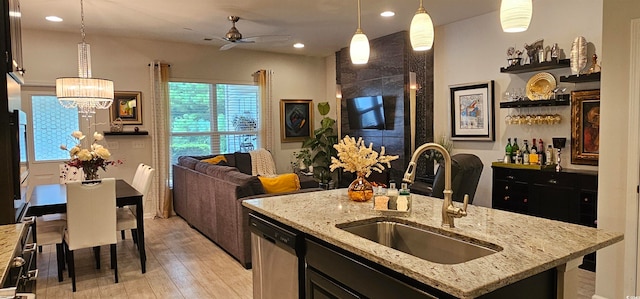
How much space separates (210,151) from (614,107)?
5.89 m

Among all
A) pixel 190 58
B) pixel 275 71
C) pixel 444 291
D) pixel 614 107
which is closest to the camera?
pixel 444 291

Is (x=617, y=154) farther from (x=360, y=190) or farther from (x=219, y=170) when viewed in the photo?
(x=219, y=170)

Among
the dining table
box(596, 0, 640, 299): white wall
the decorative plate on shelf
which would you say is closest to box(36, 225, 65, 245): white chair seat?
the dining table

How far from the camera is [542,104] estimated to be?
4426 millimetres

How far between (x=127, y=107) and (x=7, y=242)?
16.0 feet

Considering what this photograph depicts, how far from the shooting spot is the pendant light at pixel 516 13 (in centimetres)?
182

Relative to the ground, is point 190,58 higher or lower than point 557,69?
higher

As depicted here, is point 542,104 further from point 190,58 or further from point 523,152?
point 190,58

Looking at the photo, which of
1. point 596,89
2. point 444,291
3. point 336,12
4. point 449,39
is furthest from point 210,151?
point 444,291

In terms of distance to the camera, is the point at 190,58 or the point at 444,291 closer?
the point at 444,291

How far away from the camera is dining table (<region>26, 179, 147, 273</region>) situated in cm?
350

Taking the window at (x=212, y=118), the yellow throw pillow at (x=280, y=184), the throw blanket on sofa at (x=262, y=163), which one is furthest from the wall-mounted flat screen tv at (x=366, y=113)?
the yellow throw pillow at (x=280, y=184)

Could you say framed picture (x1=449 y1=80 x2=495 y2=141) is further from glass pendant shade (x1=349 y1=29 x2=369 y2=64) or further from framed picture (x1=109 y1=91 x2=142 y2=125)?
framed picture (x1=109 y1=91 x2=142 y2=125)

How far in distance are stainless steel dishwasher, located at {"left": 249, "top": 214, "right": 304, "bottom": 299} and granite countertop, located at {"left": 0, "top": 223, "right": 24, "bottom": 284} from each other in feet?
3.91
